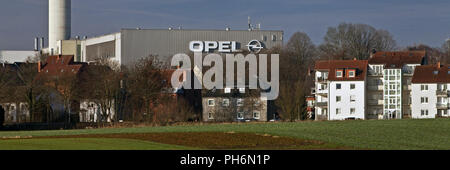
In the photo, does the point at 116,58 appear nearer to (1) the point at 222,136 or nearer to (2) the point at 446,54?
(2) the point at 446,54

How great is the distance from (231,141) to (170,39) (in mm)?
124084

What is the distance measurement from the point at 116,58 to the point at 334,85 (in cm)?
5405

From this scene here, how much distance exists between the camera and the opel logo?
171 meters

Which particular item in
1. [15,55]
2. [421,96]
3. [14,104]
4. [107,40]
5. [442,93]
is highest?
[107,40]

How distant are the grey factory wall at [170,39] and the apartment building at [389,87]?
149 feet

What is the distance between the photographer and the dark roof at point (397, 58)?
4892 inches

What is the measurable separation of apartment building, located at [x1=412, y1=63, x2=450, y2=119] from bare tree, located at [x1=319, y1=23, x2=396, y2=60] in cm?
3164

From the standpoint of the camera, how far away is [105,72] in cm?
10325

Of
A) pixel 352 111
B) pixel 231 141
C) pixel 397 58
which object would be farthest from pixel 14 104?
pixel 231 141

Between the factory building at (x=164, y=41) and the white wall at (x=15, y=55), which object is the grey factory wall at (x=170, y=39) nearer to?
the factory building at (x=164, y=41)

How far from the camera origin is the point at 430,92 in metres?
120

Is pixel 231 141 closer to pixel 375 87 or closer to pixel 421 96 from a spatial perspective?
pixel 421 96

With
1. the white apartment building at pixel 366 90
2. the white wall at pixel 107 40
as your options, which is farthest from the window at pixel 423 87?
the white wall at pixel 107 40
